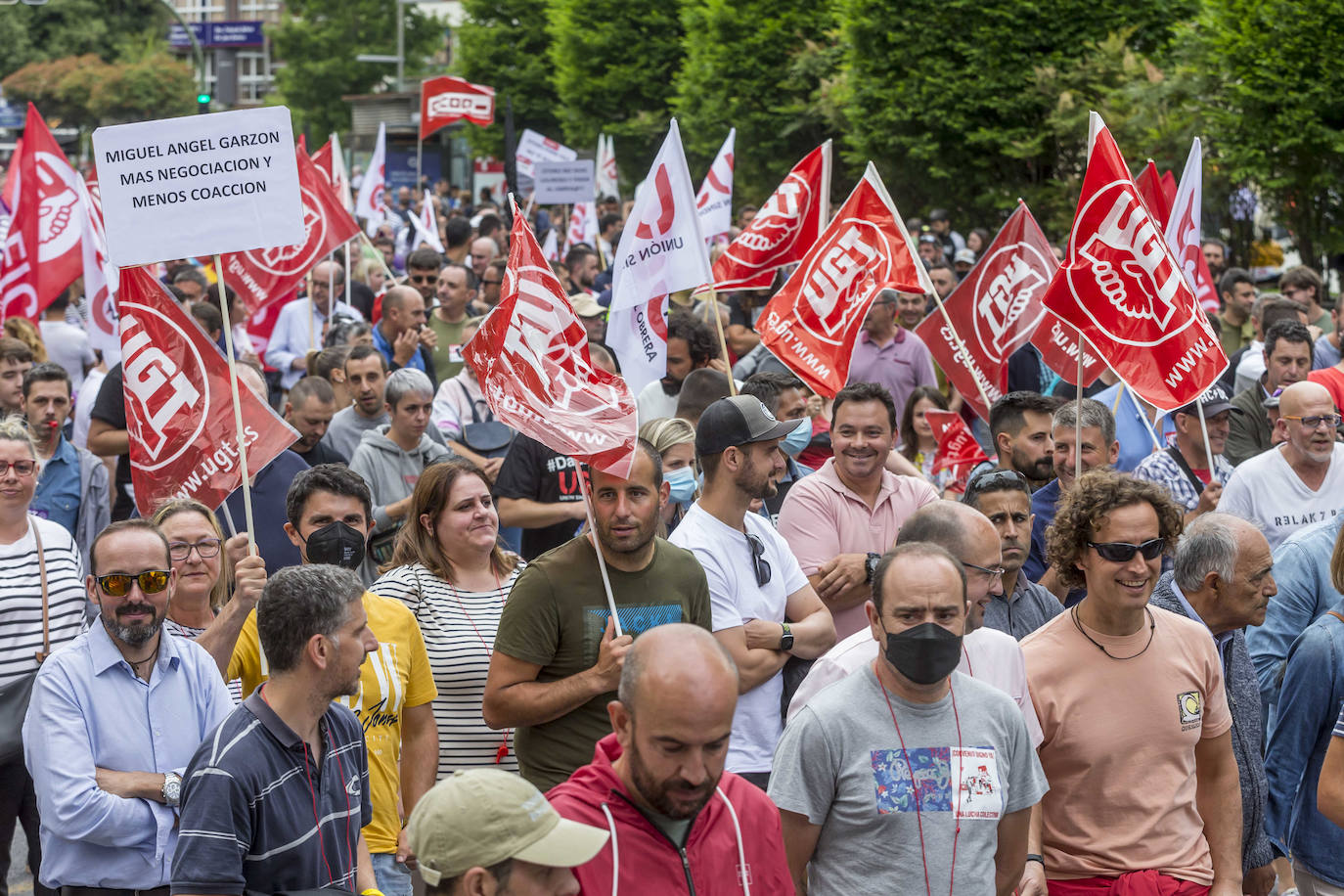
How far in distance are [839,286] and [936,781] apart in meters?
4.98

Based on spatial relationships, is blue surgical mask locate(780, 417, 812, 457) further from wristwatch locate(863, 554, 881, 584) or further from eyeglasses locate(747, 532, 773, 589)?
eyeglasses locate(747, 532, 773, 589)

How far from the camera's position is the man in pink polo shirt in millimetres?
6039

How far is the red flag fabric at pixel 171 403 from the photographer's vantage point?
19.7 ft

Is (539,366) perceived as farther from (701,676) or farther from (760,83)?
(760,83)

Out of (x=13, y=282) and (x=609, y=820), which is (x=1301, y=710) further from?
(x=13, y=282)

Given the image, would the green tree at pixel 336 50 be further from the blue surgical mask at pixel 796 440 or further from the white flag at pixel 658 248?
the blue surgical mask at pixel 796 440

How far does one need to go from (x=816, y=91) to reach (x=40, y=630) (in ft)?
81.4

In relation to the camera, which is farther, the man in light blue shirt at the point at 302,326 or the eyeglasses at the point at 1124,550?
the man in light blue shirt at the point at 302,326

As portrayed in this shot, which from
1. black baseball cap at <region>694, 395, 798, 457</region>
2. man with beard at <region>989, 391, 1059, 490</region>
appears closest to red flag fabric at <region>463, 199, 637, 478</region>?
black baseball cap at <region>694, 395, 798, 457</region>

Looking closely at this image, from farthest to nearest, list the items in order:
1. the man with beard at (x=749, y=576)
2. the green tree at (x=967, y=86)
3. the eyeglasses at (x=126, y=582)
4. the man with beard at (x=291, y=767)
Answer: the green tree at (x=967, y=86) → the man with beard at (x=749, y=576) → the eyeglasses at (x=126, y=582) → the man with beard at (x=291, y=767)

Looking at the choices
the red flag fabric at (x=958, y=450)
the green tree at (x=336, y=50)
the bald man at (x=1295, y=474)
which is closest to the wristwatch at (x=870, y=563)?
the bald man at (x=1295, y=474)

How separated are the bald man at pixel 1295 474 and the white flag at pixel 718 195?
5.79 m

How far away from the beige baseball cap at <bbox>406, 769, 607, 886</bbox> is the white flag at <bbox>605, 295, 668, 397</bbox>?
4876 millimetres

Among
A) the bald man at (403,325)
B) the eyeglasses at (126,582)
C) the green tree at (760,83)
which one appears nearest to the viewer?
the eyeglasses at (126,582)
